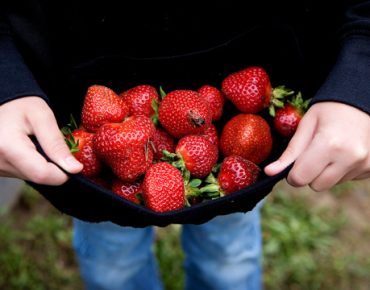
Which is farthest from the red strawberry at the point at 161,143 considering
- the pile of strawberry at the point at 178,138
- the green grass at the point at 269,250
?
the green grass at the point at 269,250

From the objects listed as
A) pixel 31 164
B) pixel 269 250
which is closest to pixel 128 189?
pixel 31 164

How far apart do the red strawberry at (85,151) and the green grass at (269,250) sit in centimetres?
77

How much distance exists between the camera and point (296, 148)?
2.30 feet

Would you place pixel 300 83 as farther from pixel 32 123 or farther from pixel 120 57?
pixel 32 123

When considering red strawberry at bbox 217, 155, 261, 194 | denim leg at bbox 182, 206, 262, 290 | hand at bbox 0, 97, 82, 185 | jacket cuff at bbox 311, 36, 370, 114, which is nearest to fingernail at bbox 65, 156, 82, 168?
hand at bbox 0, 97, 82, 185

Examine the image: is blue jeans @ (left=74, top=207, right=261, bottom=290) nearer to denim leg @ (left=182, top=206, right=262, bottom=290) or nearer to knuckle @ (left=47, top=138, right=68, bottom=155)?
denim leg @ (left=182, top=206, right=262, bottom=290)


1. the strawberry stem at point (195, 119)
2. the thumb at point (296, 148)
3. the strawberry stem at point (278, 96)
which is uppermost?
the strawberry stem at point (195, 119)

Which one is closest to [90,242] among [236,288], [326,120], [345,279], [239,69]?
[236,288]

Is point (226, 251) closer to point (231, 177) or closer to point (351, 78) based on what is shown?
point (231, 177)

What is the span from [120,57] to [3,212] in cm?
95

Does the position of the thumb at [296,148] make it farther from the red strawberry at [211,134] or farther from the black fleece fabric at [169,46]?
the red strawberry at [211,134]

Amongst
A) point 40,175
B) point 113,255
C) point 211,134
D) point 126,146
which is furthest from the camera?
point 113,255

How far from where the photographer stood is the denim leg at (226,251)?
112 centimetres

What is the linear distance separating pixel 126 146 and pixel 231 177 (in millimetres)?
158
